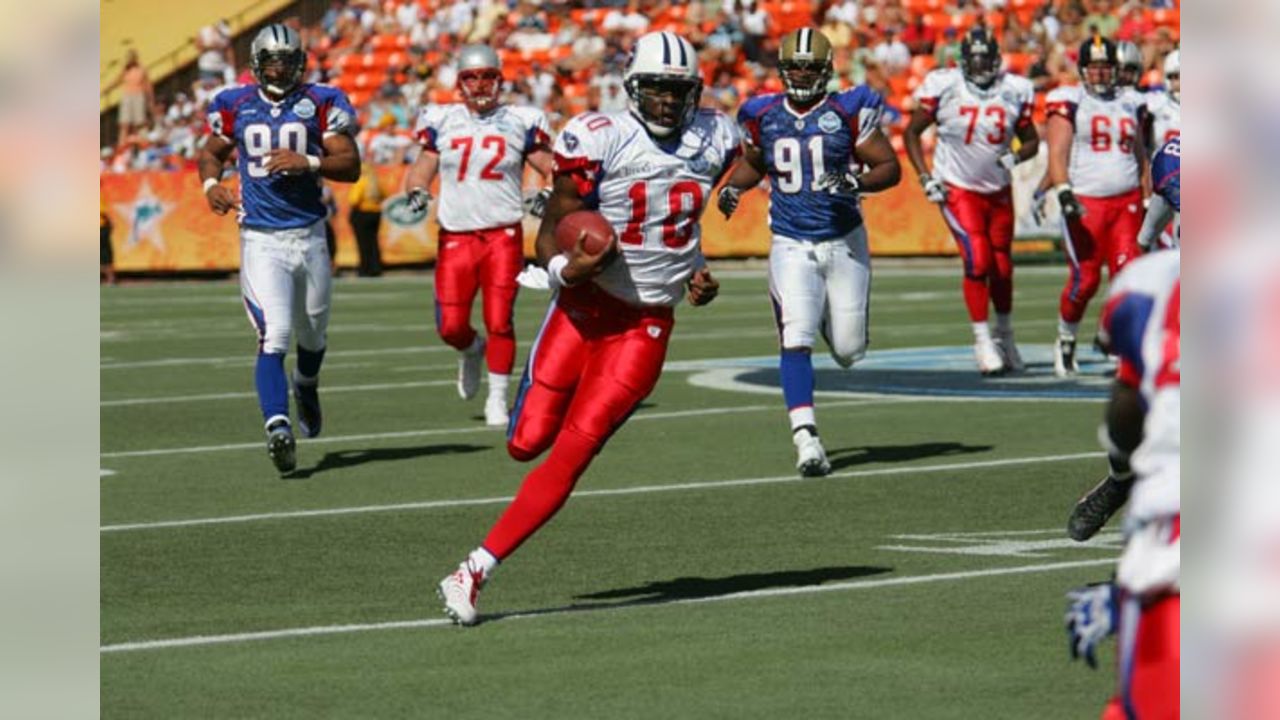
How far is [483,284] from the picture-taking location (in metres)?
14.1

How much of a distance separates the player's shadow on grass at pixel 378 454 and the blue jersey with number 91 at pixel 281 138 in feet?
3.69

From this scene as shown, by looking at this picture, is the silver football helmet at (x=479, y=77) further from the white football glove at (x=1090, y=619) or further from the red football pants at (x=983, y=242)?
the white football glove at (x=1090, y=619)

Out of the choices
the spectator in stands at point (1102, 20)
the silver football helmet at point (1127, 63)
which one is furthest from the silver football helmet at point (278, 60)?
the spectator in stands at point (1102, 20)

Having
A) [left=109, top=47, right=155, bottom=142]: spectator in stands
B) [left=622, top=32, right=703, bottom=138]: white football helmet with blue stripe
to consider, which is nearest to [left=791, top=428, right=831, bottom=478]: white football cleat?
[left=622, top=32, right=703, bottom=138]: white football helmet with blue stripe

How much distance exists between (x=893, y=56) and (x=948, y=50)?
4652mm

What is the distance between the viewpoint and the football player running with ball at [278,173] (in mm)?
11797

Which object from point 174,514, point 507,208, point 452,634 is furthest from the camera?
point 507,208

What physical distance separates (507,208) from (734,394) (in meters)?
1.98

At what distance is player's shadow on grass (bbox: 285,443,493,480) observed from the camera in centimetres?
1197

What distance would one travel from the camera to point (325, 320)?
41.0 ft

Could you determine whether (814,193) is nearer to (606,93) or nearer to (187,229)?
(606,93)
